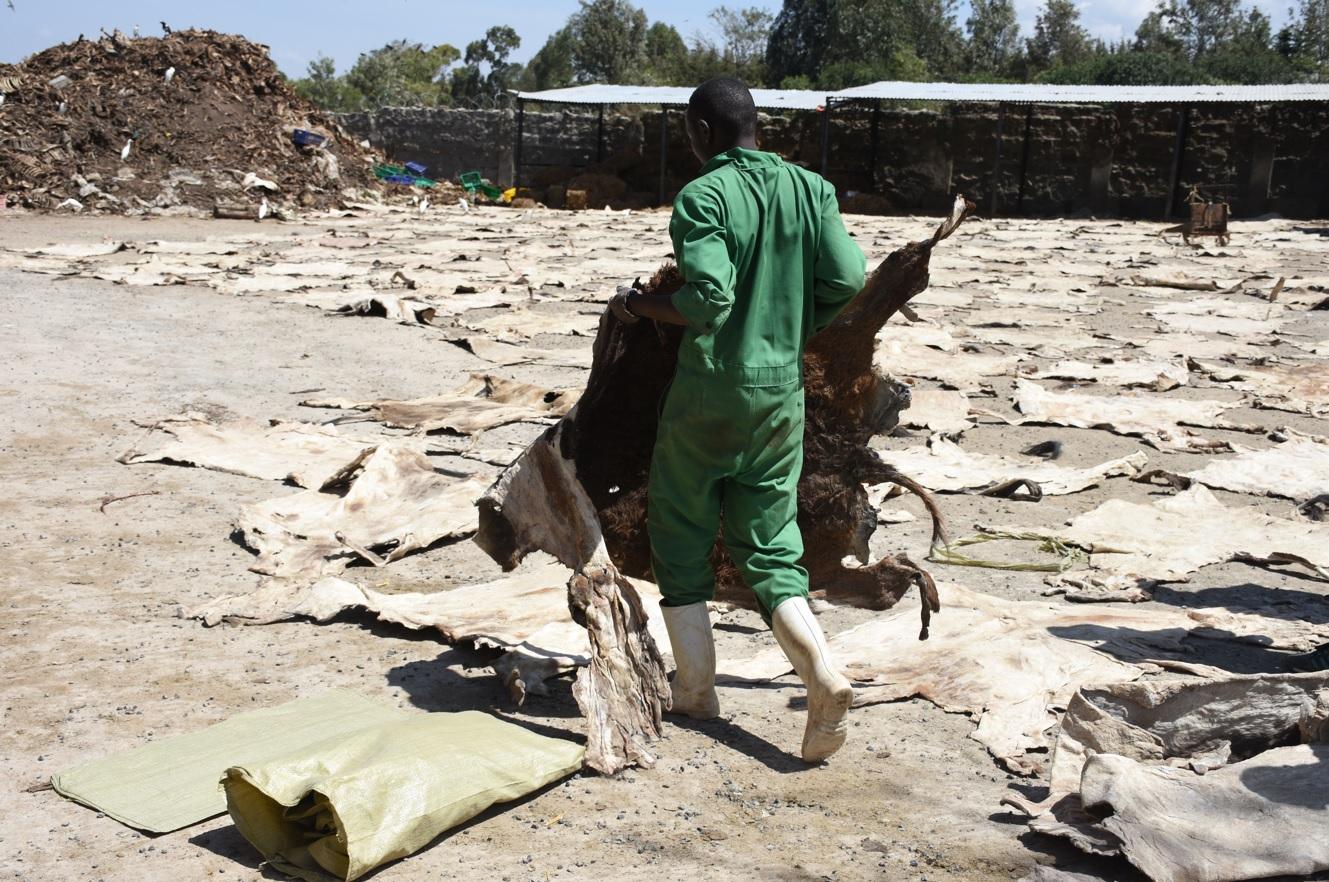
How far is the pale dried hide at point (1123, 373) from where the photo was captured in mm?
7883

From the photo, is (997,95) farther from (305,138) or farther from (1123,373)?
(1123,373)

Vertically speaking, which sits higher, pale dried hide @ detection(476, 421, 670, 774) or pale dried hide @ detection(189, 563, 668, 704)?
pale dried hide @ detection(476, 421, 670, 774)

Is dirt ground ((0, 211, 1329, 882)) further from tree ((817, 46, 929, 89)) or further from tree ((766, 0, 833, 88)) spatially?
tree ((766, 0, 833, 88))

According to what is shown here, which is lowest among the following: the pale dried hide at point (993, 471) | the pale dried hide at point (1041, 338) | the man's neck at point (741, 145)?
the pale dried hide at point (993, 471)

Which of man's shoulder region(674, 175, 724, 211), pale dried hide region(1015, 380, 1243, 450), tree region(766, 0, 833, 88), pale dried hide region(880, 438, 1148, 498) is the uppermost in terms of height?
tree region(766, 0, 833, 88)

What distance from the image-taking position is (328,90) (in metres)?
46.7

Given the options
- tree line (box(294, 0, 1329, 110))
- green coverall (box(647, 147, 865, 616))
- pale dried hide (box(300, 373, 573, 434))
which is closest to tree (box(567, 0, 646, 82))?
tree line (box(294, 0, 1329, 110))

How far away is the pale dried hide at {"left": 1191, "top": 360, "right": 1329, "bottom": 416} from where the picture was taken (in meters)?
7.44

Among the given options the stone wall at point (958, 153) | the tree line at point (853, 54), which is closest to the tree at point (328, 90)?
the tree line at point (853, 54)

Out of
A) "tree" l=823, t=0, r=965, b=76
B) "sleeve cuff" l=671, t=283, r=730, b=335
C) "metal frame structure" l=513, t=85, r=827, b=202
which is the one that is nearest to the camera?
"sleeve cuff" l=671, t=283, r=730, b=335

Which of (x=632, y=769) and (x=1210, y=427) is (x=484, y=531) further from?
(x=1210, y=427)

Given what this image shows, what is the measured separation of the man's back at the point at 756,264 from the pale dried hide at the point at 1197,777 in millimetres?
1060

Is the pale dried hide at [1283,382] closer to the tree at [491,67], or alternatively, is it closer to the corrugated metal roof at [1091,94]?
the corrugated metal roof at [1091,94]

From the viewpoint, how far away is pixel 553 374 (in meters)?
7.66
